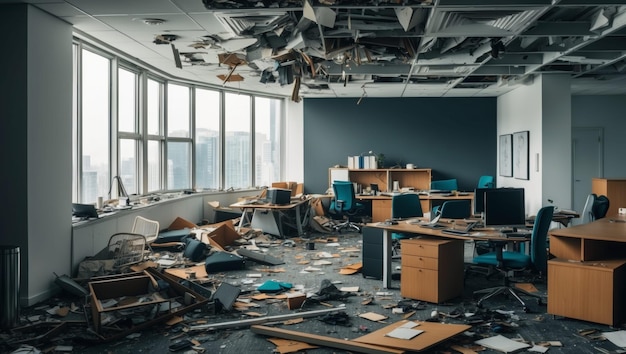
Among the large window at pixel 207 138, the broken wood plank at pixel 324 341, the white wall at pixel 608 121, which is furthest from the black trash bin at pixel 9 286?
the white wall at pixel 608 121

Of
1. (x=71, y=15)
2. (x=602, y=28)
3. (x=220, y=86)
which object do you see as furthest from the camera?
(x=220, y=86)

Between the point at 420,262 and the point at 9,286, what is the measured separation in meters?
3.77

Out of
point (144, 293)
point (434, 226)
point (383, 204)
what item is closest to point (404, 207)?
point (434, 226)

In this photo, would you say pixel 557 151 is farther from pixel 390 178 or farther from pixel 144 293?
pixel 144 293

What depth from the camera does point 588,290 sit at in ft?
14.6

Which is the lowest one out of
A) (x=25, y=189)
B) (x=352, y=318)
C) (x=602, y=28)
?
(x=352, y=318)

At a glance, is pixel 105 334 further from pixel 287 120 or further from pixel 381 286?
pixel 287 120

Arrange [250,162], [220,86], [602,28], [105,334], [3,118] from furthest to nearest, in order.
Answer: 1. [250,162]
2. [220,86]
3. [602,28]
4. [3,118]
5. [105,334]

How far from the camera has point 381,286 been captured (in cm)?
578

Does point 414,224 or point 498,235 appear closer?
point 498,235

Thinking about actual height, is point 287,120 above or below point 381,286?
above

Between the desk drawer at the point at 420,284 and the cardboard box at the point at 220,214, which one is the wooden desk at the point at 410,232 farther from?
the cardboard box at the point at 220,214

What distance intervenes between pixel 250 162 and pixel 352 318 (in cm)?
723

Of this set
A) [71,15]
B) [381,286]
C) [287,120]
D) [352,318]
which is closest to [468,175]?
[287,120]
